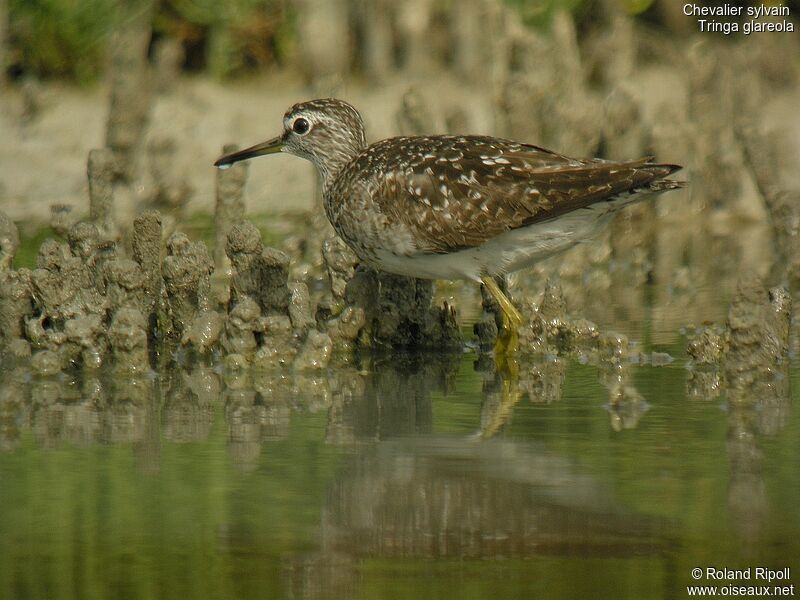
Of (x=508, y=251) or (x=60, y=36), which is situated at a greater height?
(x=60, y=36)

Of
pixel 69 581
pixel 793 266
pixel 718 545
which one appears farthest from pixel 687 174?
pixel 69 581

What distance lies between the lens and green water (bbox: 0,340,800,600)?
5.16 metres

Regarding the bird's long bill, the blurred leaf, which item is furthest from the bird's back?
the blurred leaf

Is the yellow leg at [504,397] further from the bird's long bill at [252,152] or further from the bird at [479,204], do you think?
the bird's long bill at [252,152]

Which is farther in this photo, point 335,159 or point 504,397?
point 335,159

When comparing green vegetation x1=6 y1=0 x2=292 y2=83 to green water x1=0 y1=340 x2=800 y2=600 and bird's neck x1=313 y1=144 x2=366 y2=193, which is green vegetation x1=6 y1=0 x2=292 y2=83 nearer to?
bird's neck x1=313 y1=144 x2=366 y2=193

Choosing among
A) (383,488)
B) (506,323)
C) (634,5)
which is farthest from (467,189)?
(634,5)

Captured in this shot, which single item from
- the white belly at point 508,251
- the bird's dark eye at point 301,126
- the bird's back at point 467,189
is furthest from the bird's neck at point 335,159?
the white belly at point 508,251

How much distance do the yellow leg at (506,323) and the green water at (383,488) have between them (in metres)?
0.58

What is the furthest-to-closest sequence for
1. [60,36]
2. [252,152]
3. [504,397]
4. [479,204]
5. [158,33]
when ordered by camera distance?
[158,33] < [60,36] < [252,152] < [479,204] < [504,397]

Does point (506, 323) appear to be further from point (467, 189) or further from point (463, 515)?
point (463, 515)

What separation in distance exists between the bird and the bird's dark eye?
1.04 m

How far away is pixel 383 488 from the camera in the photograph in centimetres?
610

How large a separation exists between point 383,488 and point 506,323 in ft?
9.29
